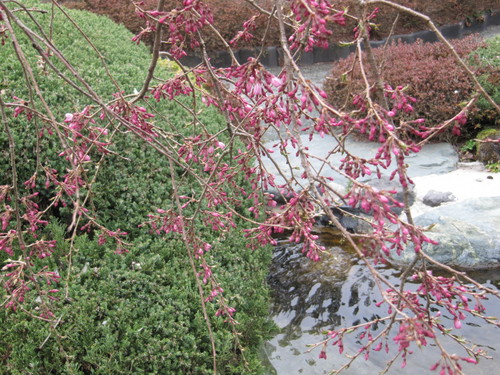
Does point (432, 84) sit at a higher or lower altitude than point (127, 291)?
higher

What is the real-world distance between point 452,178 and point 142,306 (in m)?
3.81

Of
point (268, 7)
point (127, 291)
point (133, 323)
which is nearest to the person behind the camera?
point (133, 323)

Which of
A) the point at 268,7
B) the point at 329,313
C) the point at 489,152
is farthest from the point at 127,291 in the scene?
the point at 268,7

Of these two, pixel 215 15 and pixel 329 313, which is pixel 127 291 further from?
pixel 215 15

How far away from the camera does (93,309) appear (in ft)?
8.00

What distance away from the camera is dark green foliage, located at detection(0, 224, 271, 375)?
2309 millimetres

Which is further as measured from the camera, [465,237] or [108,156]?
[465,237]

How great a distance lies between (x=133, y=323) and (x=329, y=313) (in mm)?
1476

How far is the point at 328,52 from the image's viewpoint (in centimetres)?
1112

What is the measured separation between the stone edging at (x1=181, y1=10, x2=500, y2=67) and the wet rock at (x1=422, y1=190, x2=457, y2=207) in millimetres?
5590

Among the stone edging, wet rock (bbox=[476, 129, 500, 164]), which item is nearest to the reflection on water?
wet rock (bbox=[476, 129, 500, 164])

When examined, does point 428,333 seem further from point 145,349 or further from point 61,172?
point 61,172

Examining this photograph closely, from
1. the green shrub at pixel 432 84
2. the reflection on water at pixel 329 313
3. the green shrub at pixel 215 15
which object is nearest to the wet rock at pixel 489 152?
the green shrub at pixel 432 84

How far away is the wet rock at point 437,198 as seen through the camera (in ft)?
15.8
